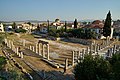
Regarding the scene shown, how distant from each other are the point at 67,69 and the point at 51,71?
73.5 inches

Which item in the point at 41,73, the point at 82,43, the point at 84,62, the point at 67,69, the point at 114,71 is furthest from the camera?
the point at 82,43

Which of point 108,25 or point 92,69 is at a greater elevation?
point 108,25

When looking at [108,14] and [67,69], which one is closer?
[67,69]

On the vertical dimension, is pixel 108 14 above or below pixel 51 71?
above

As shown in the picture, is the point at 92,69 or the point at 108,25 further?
the point at 108,25

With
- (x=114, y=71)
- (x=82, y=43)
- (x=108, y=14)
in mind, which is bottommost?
(x=82, y=43)

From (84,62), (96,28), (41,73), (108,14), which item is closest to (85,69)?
(84,62)

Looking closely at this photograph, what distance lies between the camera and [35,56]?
2666cm

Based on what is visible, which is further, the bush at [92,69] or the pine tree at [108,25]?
the pine tree at [108,25]

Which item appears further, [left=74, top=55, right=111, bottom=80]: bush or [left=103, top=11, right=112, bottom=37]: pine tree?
[left=103, top=11, right=112, bottom=37]: pine tree

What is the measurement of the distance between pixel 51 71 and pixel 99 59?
22.2ft

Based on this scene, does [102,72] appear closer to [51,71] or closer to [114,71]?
[114,71]

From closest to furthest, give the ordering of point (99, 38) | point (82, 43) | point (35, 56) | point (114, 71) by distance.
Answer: point (114, 71)
point (35, 56)
point (82, 43)
point (99, 38)

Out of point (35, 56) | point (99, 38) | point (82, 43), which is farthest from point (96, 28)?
point (35, 56)
